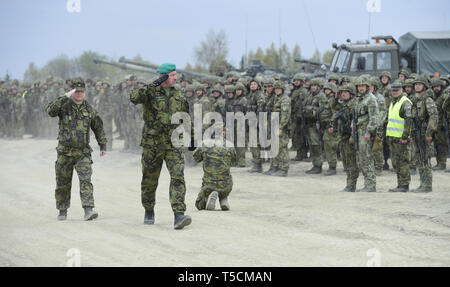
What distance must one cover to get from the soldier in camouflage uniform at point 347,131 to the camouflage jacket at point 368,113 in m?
0.30

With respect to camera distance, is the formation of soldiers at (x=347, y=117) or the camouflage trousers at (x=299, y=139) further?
the camouflage trousers at (x=299, y=139)

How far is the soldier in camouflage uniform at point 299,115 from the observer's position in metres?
18.3

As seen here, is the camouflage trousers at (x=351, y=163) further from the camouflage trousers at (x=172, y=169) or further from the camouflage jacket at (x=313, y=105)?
the camouflage trousers at (x=172, y=169)

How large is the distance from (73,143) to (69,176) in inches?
20.1

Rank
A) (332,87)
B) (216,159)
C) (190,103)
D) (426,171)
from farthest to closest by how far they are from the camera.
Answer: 1. (190,103)
2. (332,87)
3. (426,171)
4. (216,159)

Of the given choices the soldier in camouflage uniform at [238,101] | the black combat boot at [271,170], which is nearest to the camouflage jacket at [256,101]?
the soldier in camouflage uniform at [238,101]

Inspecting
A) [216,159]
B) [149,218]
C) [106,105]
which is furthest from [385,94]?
[106,105]

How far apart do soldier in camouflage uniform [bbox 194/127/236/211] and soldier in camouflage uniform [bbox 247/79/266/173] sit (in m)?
5.59

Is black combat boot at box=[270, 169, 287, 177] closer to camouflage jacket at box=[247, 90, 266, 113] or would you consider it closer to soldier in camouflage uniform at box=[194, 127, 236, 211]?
camouflage jacket at box=[247, 90, 266, 113]

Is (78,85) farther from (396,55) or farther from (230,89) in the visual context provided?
(396,55)

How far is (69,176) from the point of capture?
10914 millimetres
